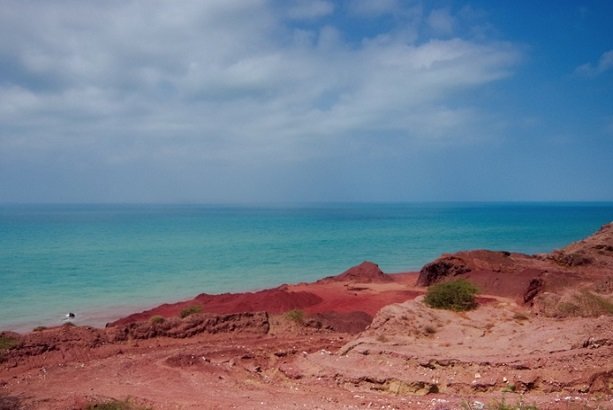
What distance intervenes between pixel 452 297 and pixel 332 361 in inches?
215

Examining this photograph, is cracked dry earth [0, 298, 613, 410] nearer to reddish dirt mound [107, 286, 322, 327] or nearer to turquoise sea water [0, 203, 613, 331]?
reddish dirt mound [107, 286, 322, 327]

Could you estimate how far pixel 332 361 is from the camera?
39.9ft

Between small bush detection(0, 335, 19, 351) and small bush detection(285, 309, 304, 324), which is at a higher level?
small bush detection(0, 335, 19, 351)

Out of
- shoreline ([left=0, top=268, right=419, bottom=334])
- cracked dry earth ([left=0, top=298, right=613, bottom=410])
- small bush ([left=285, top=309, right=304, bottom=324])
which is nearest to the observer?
cracked dry earth ([left=0, top=298, right=613, bottom=410])

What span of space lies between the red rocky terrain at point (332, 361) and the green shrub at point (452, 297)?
111cm

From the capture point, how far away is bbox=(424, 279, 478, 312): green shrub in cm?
1560

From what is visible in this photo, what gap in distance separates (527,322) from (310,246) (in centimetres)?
4287

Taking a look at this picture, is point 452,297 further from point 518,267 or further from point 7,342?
point 518,267

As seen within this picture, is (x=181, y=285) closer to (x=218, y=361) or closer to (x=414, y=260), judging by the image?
(x=218, y=361)

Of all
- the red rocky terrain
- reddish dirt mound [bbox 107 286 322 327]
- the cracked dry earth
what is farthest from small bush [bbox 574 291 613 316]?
reddish dirt mound [bbox 107 286 322 327]

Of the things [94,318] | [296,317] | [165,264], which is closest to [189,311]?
[296,317]

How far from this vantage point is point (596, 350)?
10062mm

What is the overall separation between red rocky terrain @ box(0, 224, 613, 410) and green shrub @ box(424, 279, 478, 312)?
111 cm

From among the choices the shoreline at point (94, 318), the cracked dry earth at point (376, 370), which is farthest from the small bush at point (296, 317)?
the shoreline at point (94, 318)
